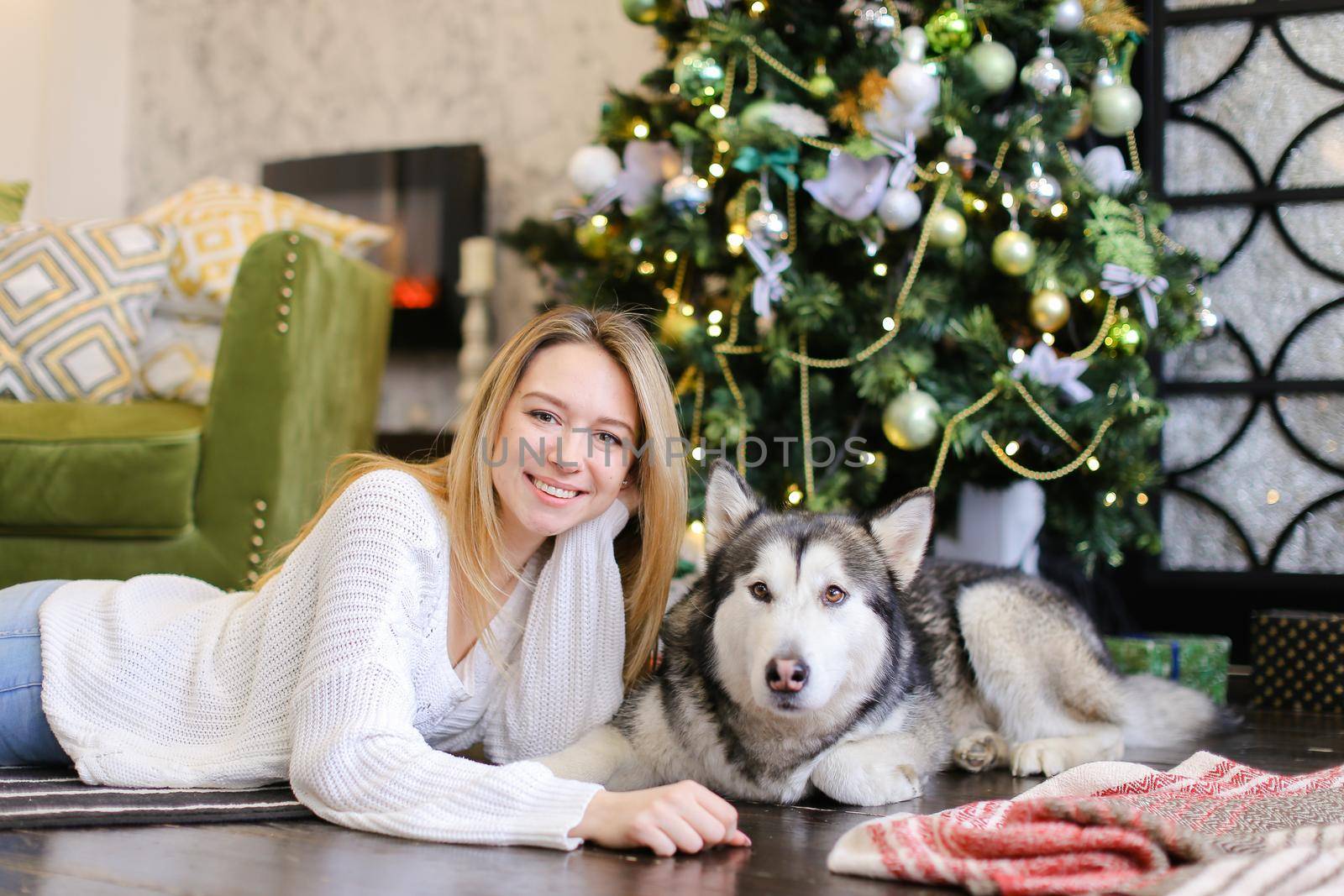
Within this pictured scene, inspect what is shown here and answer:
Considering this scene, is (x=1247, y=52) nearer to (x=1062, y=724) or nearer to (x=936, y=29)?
(x=936, y=29)

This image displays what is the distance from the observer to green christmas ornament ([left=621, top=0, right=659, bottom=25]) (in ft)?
11.3

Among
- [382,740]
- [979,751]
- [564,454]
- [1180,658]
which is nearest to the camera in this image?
[382,740]

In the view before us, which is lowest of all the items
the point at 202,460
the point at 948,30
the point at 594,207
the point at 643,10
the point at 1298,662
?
the point at 1298,662

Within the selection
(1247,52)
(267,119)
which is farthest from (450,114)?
(1247,52)

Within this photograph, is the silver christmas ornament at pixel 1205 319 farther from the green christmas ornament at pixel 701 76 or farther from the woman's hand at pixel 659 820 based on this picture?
the woman's hand at pixel 659 820

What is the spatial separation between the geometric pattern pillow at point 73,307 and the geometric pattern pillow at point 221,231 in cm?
17

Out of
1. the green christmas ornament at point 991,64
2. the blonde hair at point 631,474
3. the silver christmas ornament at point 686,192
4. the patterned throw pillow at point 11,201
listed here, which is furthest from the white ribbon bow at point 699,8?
the patterned throw pillow at point 11,201

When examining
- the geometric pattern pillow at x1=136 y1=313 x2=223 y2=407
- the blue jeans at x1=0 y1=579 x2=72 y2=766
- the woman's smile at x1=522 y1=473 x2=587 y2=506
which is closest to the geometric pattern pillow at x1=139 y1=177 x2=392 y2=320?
the geometric pattern pillow at x1=136 y1=313 x2=223 y2=407

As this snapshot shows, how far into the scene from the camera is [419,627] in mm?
1812

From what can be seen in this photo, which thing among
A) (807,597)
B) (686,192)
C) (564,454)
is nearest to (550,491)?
(564,454)

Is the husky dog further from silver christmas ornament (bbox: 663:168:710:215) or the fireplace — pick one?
the fireplace

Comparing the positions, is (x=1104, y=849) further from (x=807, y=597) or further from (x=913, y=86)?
(x=913, y=86)

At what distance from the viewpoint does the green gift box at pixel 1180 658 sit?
336 cm

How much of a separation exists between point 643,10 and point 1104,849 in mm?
2895
